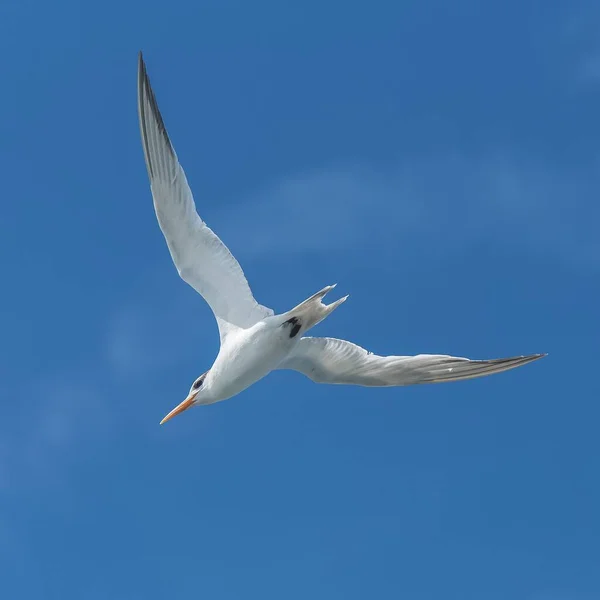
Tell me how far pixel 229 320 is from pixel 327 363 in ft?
6.24

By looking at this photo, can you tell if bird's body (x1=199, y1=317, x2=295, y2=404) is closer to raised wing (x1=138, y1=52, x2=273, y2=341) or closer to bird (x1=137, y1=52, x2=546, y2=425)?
bird (x1=137, y1=52, x2=546, y2=425)

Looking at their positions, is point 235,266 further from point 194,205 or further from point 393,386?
point 393,386

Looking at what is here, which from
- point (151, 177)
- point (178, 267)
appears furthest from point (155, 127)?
point (178, 267)

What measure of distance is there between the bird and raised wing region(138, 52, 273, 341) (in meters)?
0.02

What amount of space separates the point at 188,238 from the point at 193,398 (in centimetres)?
315

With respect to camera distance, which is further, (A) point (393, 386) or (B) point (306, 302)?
(A) point (393, 386)

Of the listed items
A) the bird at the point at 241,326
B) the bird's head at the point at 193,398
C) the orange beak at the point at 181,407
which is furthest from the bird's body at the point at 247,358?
the orange beak at the point at 181,407

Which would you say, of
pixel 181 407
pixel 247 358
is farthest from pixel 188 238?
pixel 181 407

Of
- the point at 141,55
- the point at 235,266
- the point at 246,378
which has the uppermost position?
the point at 141,55

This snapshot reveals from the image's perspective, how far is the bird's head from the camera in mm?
21156

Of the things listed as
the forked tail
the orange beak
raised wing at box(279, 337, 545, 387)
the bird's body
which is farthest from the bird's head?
the forked tail

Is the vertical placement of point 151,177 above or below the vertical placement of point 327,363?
above

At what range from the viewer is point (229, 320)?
2064cm

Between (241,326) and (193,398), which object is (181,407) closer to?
(193,398)
